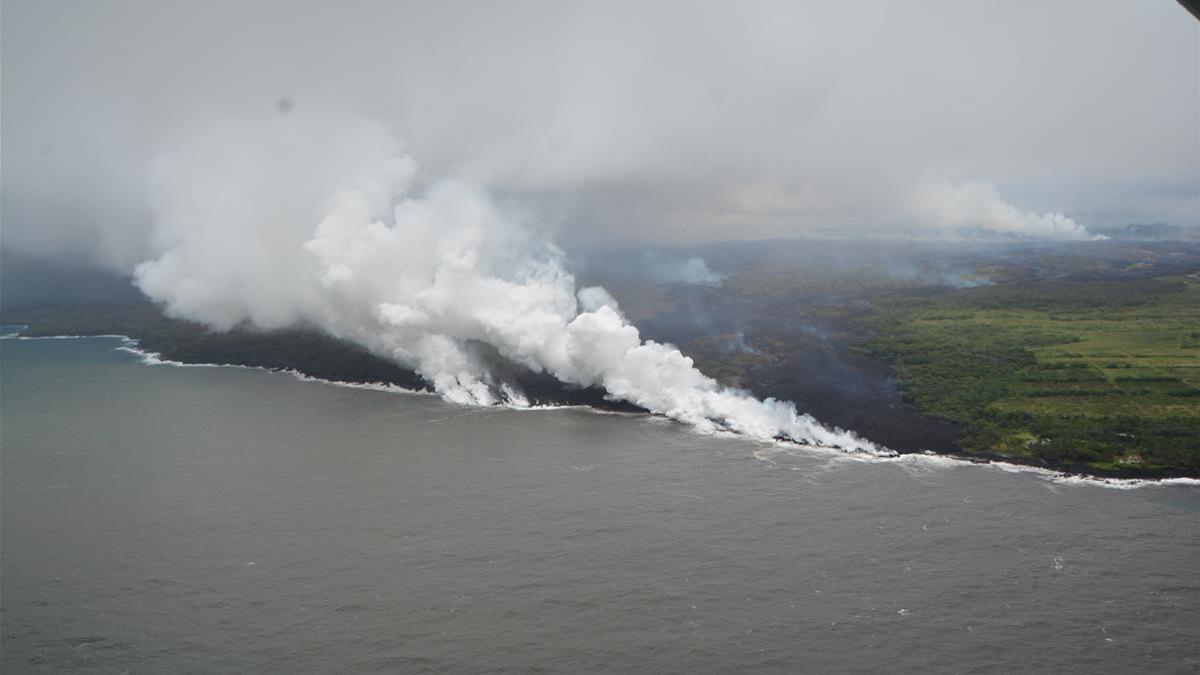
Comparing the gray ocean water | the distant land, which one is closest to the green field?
the distant land

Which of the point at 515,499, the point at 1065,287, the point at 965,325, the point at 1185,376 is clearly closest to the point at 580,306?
the point at 965,325

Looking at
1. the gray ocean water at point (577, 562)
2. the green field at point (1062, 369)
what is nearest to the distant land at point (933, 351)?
the green field at point (1062, 369)

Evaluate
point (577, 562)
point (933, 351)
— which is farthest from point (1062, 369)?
point (577, 562)

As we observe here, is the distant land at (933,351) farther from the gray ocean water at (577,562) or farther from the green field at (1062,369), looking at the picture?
the gray ocean water at (577,562)

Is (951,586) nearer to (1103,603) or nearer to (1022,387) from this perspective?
(1103,603)

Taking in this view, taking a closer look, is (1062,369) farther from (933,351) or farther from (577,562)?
(577,562)

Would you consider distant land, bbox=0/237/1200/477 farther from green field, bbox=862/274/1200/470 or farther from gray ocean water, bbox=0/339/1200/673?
gray ocean water, bbox=0/339/1200/673
